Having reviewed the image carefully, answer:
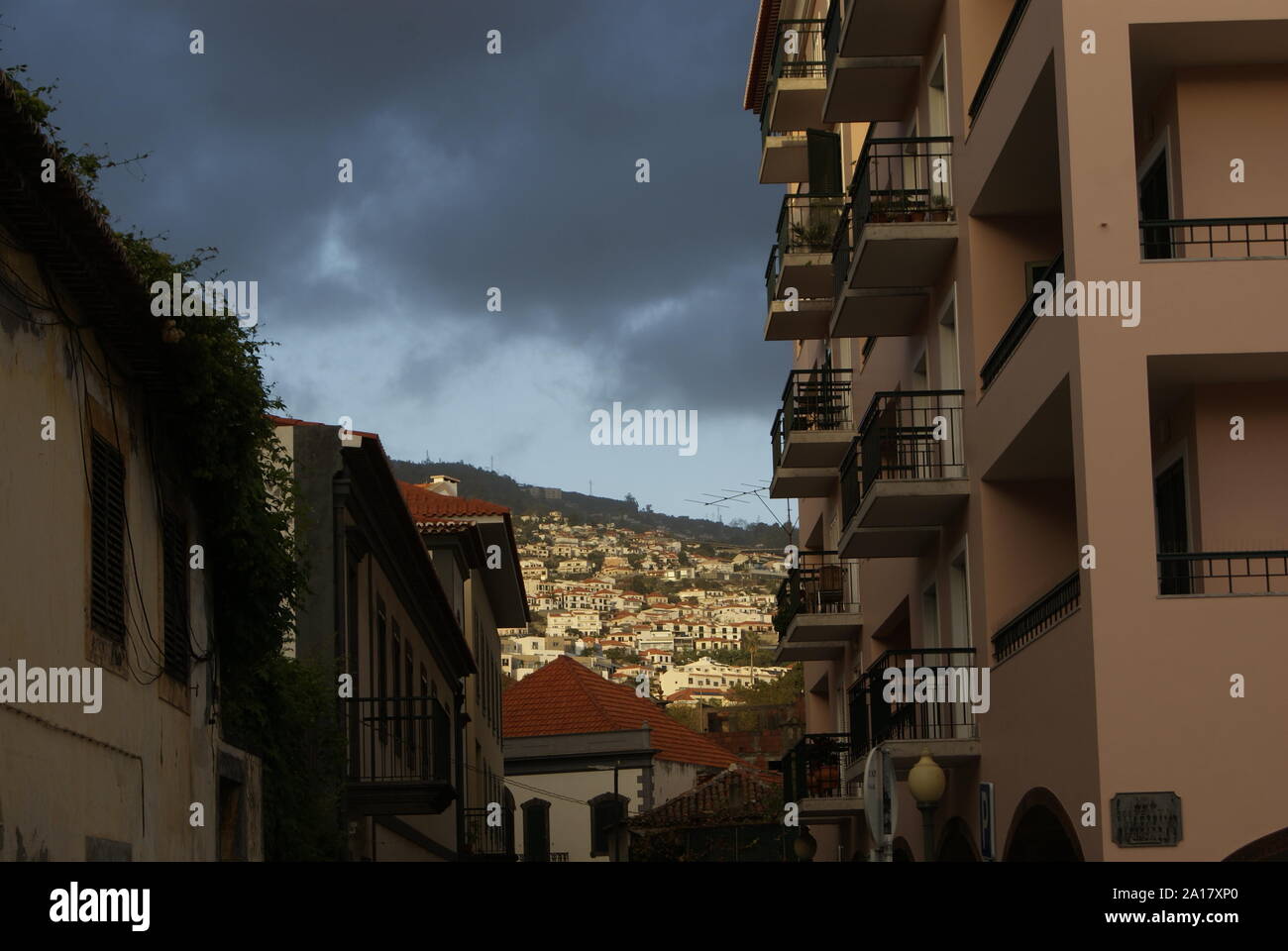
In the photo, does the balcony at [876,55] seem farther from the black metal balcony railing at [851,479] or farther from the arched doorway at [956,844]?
the arched doorway at [956,844]

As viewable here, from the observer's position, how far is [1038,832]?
17750 millimetres

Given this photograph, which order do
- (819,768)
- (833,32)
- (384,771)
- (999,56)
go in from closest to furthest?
(999,56) < (833,32) < (384,771) < (819,768)

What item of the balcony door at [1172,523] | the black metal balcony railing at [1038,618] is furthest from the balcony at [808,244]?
the balcony door at [1172,523]

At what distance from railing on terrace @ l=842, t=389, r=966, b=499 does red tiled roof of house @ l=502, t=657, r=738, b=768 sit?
1523 inches

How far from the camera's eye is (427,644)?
1291 inches

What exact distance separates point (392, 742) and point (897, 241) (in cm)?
1026

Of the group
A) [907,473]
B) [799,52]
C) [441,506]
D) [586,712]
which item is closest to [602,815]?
[586,712]

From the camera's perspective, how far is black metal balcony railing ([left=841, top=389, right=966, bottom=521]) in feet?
67.3

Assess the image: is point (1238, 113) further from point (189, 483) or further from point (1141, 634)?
point (189, 483)

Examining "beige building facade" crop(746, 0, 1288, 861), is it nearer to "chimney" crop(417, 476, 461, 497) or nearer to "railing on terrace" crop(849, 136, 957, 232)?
"railing on terrace" crop(849, 136, 957, 232)

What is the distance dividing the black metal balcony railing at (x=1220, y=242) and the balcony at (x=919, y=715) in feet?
18.5

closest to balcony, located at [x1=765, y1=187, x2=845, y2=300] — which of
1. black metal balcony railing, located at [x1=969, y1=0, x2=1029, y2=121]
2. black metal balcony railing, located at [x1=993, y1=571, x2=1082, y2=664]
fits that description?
black metal balcony railing, located at [x1=969, y1=0, x2=1029, y2=121]

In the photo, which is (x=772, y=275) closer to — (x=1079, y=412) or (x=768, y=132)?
(x=768, y=132)
